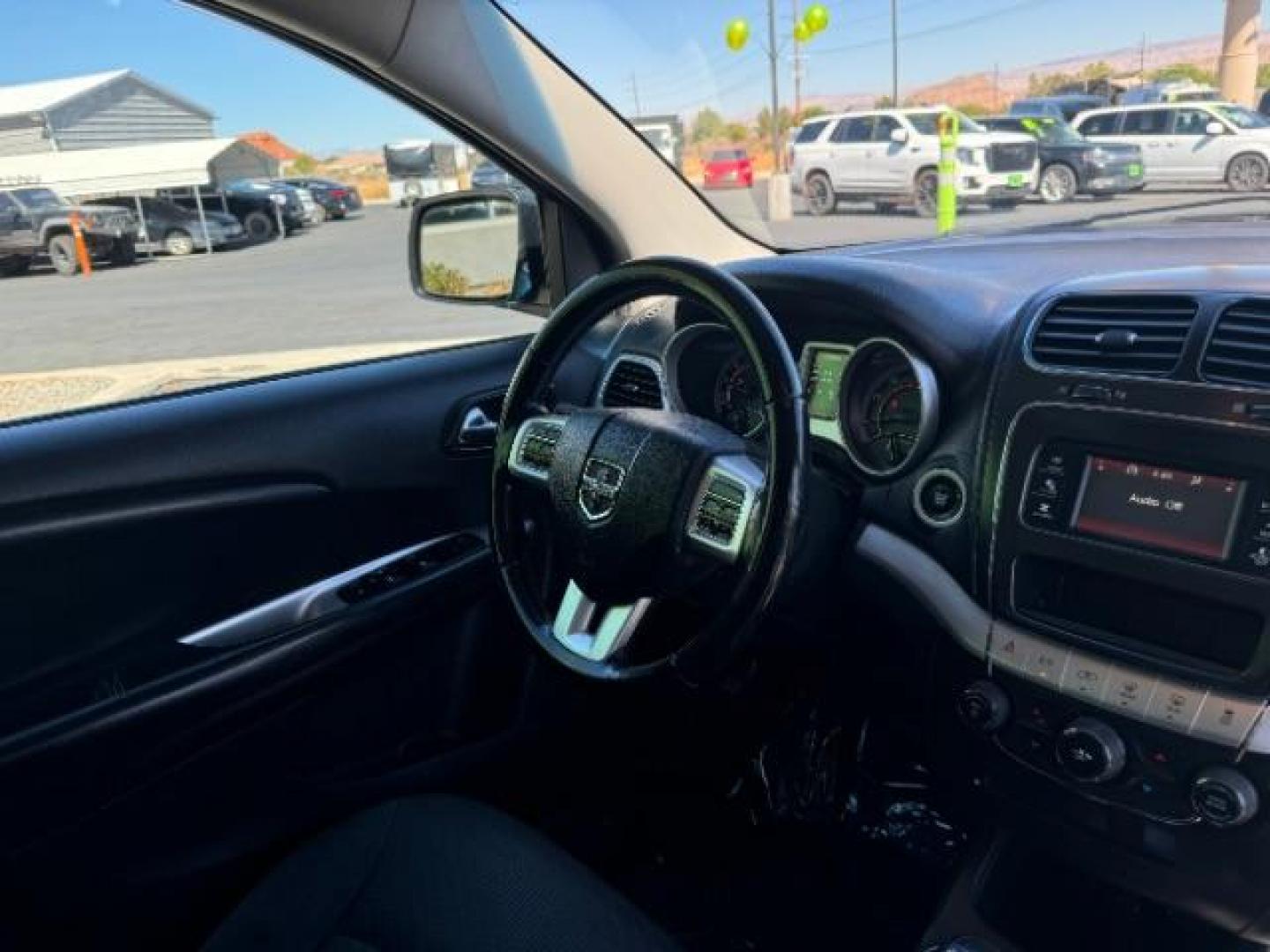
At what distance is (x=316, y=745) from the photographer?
2.05m

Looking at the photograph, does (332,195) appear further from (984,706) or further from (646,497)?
(984,706)

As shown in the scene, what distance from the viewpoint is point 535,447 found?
1745 mm

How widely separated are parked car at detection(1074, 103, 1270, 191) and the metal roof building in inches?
74.9

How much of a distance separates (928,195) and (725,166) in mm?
663

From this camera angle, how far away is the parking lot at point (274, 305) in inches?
84.7

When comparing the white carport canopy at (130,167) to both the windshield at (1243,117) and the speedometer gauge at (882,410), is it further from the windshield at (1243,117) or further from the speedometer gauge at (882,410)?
the windshield at (1243,117)

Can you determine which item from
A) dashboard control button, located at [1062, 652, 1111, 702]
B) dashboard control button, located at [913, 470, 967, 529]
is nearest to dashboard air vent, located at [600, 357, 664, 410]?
dashboard control button, located at [913, 470, 967, 529]

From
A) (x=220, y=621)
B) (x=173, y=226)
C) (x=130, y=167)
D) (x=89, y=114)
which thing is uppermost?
(x=89, y=114)

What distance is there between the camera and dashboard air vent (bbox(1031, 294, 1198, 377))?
1457 mm

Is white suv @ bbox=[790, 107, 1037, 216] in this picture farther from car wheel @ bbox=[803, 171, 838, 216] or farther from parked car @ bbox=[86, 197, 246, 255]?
parked car @ bbox=[86, 197, 246, 255]

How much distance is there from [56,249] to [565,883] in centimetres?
153

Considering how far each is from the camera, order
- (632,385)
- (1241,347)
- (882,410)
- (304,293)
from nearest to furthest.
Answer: (1241,347) → (882,410) → (632,385) → (304,293)

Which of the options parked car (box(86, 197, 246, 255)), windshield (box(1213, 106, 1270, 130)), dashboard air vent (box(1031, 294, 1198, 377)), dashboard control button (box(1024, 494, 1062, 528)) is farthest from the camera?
parked car (box(86, 197, 246, 255))

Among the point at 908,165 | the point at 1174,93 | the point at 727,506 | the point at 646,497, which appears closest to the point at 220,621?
the point at 646,497
